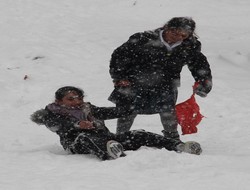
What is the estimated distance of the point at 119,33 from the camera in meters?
14.2

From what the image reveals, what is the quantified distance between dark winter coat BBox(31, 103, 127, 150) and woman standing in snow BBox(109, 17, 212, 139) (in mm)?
257

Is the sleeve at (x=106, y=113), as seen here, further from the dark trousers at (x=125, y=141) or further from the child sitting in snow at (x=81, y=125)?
the dark trousers at (x=125, y=141)

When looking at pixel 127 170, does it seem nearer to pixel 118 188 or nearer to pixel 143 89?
pixel 118 188

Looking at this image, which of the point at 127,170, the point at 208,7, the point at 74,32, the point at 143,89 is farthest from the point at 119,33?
the point at 127,170

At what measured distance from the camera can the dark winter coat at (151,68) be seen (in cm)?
632

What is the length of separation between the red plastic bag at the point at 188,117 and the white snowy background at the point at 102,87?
0.49 metres

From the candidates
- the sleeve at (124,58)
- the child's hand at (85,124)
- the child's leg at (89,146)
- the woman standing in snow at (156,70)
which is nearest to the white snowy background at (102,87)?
the child's leg at (89,146)

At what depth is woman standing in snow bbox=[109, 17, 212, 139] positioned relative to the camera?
20.7ft

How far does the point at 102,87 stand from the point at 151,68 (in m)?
4.36

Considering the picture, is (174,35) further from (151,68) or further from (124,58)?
(124,58)

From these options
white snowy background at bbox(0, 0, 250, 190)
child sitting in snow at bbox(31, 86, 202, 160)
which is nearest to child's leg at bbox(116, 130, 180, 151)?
child sitting in snow at bbox(31, 86, 202, 160)

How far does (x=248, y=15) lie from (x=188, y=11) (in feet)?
6.17

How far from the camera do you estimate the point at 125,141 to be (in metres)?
6.21

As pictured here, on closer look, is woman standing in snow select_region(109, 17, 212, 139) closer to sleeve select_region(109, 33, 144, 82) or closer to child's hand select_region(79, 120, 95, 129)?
sleeve select_region(109, 33, 144, 82)
